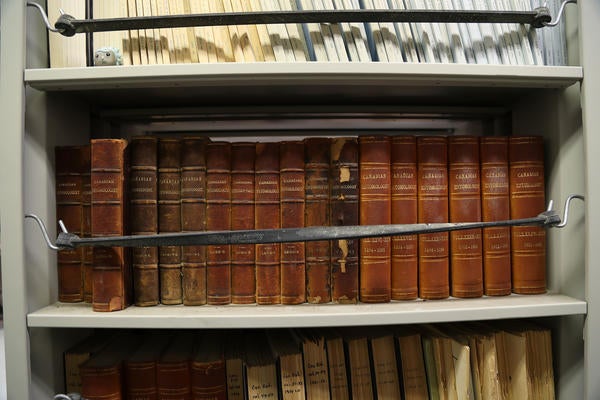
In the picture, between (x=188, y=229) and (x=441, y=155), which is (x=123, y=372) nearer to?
(x=188, y=229)

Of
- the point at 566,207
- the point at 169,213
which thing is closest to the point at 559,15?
the point at 566,207

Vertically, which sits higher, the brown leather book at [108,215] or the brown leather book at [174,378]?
the brown leather book at [108,215]

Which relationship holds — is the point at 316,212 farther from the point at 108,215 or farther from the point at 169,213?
the point at 108,215

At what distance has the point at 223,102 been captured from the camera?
89cm

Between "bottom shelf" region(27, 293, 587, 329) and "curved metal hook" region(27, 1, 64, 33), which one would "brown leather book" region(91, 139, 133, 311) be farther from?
"curved metal hook" region(27, 1, 64, 33)

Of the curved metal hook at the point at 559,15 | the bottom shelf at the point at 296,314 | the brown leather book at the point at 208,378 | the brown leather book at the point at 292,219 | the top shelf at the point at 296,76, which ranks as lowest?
the brown leather book at the point at 208,378

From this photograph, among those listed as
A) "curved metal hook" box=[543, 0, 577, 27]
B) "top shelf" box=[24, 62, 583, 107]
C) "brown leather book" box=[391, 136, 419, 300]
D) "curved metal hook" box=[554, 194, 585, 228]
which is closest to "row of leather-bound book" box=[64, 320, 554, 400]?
"brown leather book" box=[391, 136, 419, 300]

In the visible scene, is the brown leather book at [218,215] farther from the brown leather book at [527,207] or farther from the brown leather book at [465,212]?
the brown leather book at [527,207]

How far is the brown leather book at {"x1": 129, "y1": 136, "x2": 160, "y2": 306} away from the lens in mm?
698

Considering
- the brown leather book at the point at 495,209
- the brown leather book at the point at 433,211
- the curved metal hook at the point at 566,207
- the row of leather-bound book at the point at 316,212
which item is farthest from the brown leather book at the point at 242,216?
the curved metal hook at the point at 566,207

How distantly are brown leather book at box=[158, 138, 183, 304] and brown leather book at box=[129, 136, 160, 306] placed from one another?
11mm

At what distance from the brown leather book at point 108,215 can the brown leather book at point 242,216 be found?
20 cm

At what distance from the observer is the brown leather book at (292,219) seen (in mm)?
707

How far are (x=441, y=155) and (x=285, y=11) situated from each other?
1.34ft
